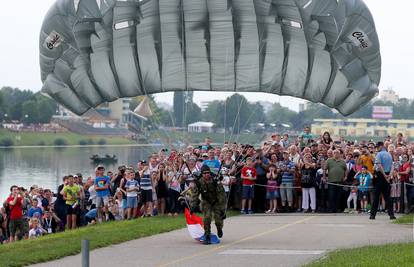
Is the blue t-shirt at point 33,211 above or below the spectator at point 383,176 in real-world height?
below

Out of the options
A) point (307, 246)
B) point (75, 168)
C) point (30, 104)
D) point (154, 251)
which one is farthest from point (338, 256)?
point (30, 104)

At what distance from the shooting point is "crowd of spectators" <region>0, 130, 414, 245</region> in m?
21.4

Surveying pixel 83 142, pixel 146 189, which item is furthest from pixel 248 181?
pixel 83 142

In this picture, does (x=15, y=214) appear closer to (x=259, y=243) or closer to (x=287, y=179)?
(x=287, y=179)

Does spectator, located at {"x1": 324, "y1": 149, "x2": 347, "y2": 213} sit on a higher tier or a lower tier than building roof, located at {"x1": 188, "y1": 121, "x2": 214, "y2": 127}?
lower

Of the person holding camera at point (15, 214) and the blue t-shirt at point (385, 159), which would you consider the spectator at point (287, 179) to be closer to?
the blue t-shirt at point (385, 159)

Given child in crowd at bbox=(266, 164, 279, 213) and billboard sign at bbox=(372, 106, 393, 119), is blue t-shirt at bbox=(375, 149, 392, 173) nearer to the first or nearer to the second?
child in crowd at bbox=(266, 164, 279, 213)

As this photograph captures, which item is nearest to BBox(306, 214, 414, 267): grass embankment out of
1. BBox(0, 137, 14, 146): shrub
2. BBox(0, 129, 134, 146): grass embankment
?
BBox(0, 129, 134, 146): grass embankment

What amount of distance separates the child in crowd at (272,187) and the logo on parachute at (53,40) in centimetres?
551

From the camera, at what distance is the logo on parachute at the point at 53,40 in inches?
837

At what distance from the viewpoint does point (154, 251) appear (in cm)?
1530

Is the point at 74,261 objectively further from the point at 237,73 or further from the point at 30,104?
the point at 30,104

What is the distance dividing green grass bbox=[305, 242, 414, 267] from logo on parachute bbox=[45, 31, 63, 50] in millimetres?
9193

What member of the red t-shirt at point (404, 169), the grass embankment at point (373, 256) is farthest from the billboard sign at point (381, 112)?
the grass embankment at point (373, 256)
